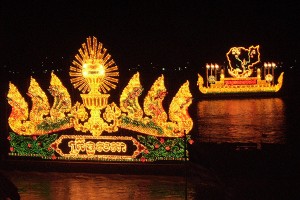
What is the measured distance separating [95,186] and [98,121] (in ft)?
7.10

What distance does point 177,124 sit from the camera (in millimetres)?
13992

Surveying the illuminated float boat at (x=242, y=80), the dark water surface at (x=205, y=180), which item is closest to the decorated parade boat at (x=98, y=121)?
the dark water surface at (x=205, y=180)

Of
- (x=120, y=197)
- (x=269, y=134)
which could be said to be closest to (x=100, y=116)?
(x=120, y=197)

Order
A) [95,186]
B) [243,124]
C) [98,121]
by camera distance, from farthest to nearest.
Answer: [243,124] → [98,121] → [95,186]

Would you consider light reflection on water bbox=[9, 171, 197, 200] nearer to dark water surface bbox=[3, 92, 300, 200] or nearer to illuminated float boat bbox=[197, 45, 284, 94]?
dark water surface bbox=[3, 92, 300, 200]

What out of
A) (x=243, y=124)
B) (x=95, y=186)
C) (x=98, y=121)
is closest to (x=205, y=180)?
(x=95, y=186)

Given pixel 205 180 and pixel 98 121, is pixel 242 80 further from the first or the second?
pixel 205 180

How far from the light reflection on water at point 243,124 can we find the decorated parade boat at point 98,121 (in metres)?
5.67

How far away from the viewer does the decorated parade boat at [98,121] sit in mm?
14070

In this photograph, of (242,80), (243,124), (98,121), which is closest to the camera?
(98,121)

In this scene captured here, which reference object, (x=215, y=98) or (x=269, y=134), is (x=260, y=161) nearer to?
(x=269, y=134)

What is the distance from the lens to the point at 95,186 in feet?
42.8

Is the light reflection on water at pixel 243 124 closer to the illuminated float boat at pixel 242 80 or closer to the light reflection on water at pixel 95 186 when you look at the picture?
the light reflection on water at pixel 95 186

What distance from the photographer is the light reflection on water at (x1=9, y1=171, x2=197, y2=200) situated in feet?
39.8
